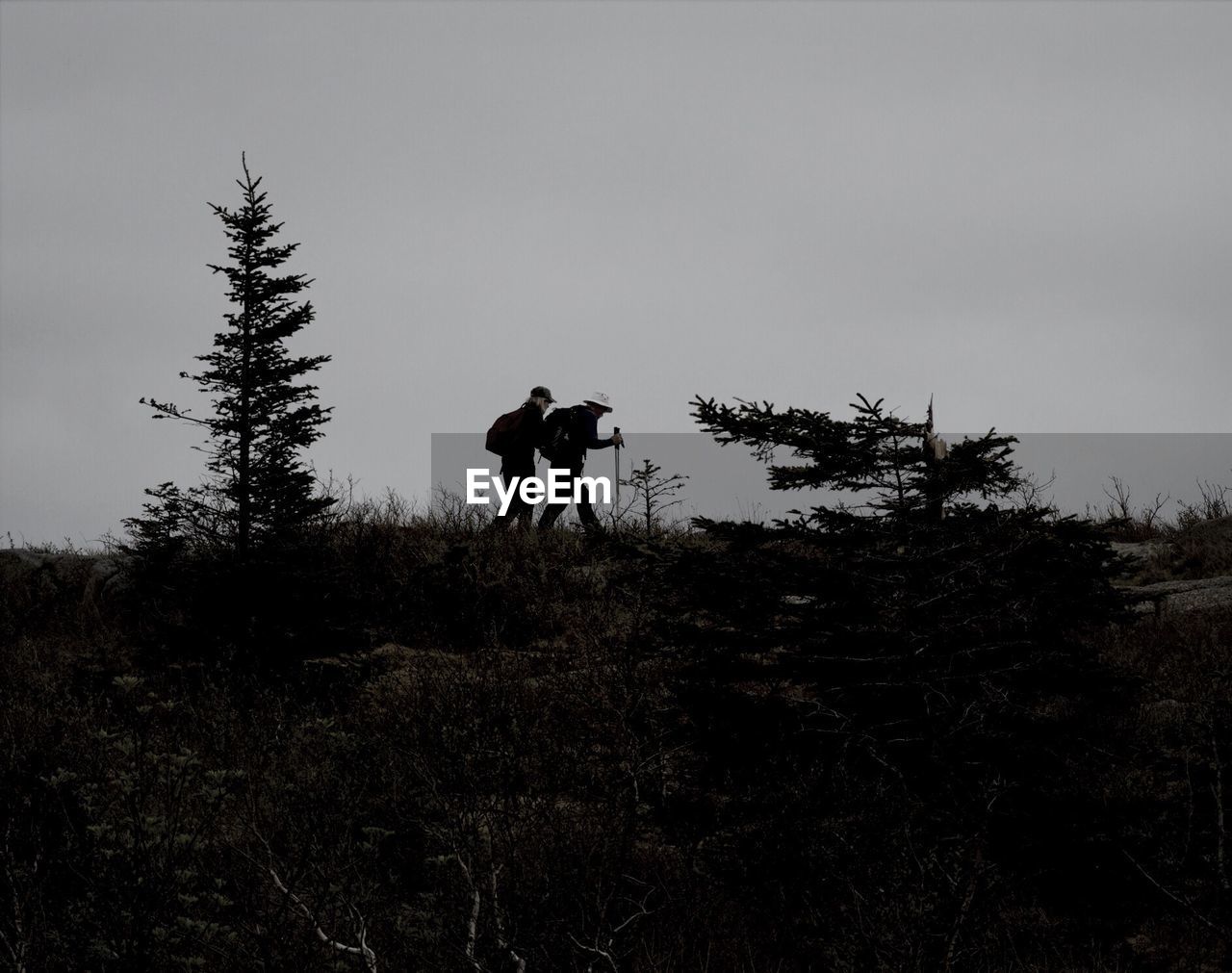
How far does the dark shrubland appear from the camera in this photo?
620 cm

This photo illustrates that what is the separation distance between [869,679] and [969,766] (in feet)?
2.76

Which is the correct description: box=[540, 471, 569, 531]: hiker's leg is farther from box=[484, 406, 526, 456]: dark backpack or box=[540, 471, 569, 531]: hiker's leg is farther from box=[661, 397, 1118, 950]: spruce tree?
box=[661, 397, 1118, 950]: spruce tree

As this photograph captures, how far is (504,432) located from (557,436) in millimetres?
689

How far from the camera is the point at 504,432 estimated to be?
14383 mm

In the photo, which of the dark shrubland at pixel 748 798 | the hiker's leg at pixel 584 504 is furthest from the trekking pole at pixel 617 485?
the dark shrubland at pixel 748 798

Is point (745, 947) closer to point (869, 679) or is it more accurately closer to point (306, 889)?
point (869, 679)

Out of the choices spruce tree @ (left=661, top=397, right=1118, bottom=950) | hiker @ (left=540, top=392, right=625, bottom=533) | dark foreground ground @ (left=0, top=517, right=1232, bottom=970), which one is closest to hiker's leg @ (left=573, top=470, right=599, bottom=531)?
hiker @ (left=540, top=392, right=625, bottom=533)

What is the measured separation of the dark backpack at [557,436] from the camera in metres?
14.5

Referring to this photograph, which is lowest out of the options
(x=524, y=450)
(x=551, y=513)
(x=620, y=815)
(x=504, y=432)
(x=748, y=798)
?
(x=620, y=815)

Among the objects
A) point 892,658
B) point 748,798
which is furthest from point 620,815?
point 892,658

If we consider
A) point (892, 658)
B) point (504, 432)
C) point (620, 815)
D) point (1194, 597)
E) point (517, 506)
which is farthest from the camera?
point (517, 506)

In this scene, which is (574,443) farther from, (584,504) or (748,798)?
(748,798)

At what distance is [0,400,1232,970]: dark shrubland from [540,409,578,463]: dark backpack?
4.97 meters

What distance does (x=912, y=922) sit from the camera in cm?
585
